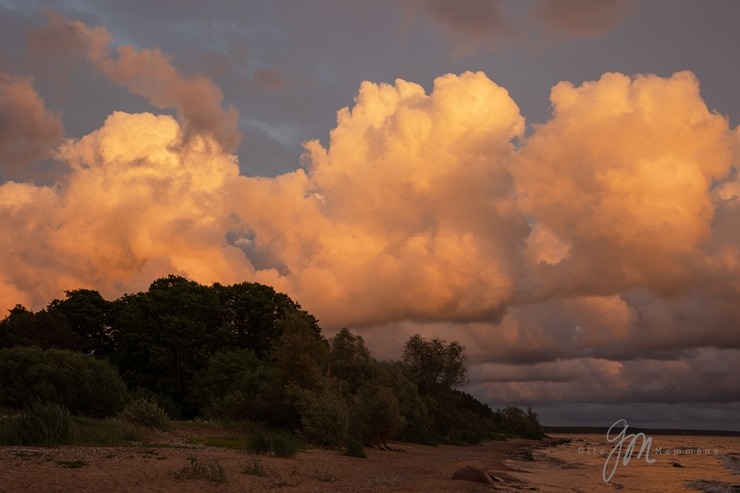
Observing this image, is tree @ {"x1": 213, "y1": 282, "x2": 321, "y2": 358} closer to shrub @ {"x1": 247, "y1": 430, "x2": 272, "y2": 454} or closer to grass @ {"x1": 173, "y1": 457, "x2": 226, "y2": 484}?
shrub @ {"x1": 247, "y1": 430, "x2": 272, "y2": 454}

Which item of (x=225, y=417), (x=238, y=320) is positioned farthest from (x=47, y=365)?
(x=238, y=320)

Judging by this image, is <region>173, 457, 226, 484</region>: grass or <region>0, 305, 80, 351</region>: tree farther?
<region>0, 305, 80, 351</region>: tree

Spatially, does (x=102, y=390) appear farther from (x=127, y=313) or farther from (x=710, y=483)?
(x=710, y=483)

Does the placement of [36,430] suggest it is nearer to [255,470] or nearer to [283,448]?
[255,470]

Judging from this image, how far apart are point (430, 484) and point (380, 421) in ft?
79.3

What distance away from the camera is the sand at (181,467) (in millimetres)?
19047

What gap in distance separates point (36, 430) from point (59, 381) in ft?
64.6

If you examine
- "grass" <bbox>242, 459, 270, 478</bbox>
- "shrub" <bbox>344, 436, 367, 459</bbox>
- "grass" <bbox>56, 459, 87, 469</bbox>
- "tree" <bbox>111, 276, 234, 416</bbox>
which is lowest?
"shrub" <bbox>344, 436, 367, 459</bbox>

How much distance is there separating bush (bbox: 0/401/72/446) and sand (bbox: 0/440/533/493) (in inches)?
50.5

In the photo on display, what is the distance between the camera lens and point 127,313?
78.9 m

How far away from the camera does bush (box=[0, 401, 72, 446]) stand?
1045 inches

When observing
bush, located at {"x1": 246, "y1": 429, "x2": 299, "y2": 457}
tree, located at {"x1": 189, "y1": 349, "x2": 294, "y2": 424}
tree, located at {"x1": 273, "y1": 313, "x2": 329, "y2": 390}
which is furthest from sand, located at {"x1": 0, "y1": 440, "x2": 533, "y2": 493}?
tree, located at {"x1": 273, "y1": 313, "x2": 329, "y2": 390}

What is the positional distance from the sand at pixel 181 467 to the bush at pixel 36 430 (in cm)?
128

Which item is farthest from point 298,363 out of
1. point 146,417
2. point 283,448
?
point 283,448
